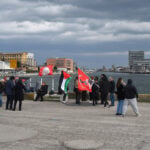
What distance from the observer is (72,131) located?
32.6 ft

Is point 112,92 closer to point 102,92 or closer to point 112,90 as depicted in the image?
point 112,90

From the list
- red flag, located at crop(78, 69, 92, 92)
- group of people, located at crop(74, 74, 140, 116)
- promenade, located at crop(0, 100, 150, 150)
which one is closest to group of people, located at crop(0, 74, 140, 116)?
group of people, located at crop(74, 74, 140, 116)

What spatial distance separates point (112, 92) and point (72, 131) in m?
7.82

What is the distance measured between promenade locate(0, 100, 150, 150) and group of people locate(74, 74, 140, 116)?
71 centimetres

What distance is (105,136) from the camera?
916cm

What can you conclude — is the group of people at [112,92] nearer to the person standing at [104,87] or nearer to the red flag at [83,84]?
the person standing at [104,87]

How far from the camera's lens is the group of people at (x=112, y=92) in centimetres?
1354

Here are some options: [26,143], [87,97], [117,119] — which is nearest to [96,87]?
[87,97]

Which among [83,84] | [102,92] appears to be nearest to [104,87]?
[102,92]

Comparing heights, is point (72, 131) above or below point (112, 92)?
below

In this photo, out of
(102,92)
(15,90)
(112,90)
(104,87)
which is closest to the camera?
(15,90)

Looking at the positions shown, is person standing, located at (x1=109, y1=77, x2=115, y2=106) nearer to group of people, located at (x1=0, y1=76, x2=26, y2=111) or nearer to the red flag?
the red flag

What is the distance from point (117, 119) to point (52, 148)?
544 centimetres

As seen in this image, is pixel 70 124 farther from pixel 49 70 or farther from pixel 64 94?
pixel 49 70
